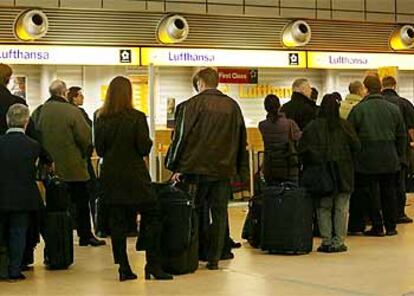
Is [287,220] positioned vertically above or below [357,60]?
below

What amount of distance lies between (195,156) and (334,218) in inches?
71.3

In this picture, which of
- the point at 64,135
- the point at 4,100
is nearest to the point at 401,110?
the point at 64,135

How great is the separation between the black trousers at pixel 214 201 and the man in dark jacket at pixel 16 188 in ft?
4.09

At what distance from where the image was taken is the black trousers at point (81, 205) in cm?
866

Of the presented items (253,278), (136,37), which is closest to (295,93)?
(253,278)

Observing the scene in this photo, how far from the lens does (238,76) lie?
44.4ft

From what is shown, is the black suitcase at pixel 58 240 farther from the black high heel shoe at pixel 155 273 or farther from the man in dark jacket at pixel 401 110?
the man in dark jacket at pixel 401 110

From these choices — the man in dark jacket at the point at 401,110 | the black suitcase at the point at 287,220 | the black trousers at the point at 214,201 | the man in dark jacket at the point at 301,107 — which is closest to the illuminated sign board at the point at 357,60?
the man in dark jacket at the point at 401,110

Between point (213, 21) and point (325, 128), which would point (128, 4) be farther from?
point (325, 128)

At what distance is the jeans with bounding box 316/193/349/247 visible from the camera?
8.20m

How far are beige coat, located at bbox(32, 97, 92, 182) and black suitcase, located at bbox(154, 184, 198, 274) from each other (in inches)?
64.4

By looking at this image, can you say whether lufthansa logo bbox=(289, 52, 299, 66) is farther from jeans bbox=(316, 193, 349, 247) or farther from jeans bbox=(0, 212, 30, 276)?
jeans bbox=(0, 212, 30, 276)

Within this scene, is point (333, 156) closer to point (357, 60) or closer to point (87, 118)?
point (87, 118)

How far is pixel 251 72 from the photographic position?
1372cm
